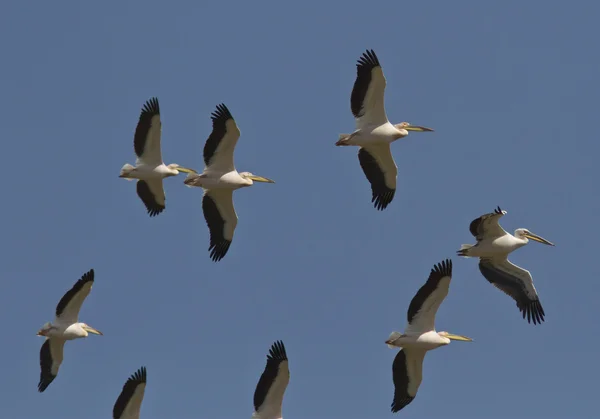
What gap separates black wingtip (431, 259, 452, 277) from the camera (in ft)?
105

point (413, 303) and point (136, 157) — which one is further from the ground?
point (136, 157)

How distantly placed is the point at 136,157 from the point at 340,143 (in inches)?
183

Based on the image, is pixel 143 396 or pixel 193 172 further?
pixel 193 172

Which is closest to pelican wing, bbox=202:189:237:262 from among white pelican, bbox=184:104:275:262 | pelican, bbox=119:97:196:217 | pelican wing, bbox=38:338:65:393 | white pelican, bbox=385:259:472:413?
white pelican, bbox=184:104:275:262

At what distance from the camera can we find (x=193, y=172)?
3653 centimetres

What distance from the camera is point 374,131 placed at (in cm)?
3350

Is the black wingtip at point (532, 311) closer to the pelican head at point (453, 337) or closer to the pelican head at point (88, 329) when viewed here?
the pelican head at point (453, 337)

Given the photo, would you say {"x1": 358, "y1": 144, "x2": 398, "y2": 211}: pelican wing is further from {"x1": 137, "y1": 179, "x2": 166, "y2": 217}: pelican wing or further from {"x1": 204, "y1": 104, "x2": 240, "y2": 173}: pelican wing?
{"x1": 137, "y1": 179, "x2": 166, "y2": 217}: pelican wing

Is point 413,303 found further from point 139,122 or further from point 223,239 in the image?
point 139,122

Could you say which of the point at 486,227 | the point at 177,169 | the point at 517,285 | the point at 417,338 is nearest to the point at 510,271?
the point at 517,285

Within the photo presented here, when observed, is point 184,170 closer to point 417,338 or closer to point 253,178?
point 253,178

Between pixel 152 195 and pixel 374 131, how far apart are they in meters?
5.71

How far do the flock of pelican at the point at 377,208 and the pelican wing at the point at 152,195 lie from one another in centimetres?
58

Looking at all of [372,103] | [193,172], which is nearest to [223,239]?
[193,172]
